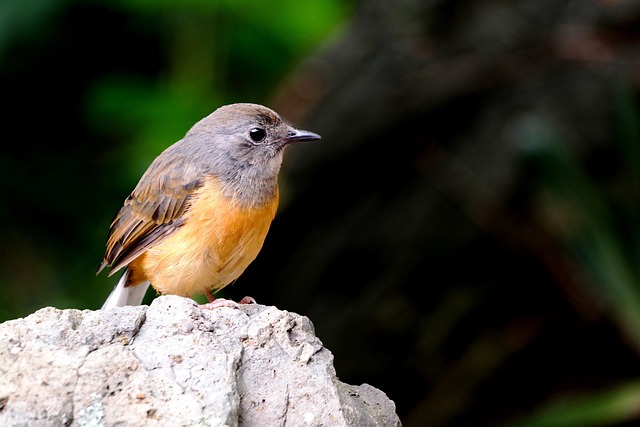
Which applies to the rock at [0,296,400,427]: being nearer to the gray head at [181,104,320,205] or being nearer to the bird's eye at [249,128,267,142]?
the gray head at [181,104,320,205]

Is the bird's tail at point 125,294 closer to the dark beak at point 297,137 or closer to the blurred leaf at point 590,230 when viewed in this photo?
the dark beak at point 297,137

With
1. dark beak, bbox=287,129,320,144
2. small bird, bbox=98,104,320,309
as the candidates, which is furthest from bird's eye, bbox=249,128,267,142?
dark beak, bbox=287,129,320,144

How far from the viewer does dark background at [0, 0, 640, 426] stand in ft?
29.0

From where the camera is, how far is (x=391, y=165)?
9.43 meters

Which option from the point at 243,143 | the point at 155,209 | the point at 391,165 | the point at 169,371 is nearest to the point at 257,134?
the point at 243,143

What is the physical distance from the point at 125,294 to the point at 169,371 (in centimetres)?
243

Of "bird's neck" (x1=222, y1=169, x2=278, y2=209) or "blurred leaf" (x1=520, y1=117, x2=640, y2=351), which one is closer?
"bird's neck" (x1=222, y1=169, x2=278, y2=209)

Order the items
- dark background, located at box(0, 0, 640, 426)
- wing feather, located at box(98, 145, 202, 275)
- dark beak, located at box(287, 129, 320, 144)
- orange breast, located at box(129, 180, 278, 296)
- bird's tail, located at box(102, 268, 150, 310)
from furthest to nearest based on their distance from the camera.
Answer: dark background, located at box(0, 0, 640, 426) → bird's tail, located at box(102, 268, 150, 310) → dark beak, located at box(287, 129, 320, 144) → wing feather, located at box(98, 145, 202, 275) → orange breast, located at box(129, 180, 278, 296)

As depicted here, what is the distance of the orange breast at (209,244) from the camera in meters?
5.33

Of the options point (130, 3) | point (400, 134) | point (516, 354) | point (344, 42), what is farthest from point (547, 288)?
point (130, 3)

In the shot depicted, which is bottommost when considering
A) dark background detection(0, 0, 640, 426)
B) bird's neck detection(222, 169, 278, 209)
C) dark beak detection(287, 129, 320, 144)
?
dark background detection(0, 0, 640, 426)

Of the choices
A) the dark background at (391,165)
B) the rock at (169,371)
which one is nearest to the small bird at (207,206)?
the rock at (169,371)

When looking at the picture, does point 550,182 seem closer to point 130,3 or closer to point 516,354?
point 516,354

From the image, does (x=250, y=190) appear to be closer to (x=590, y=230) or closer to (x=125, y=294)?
(x=125, y=294)
